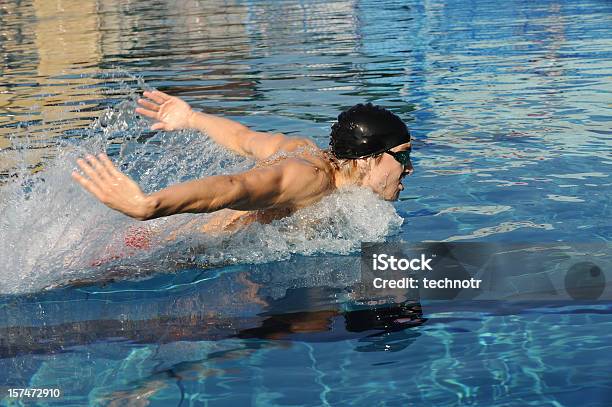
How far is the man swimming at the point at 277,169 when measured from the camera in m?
4.13

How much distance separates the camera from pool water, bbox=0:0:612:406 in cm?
388

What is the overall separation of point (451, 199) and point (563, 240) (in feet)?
4.19

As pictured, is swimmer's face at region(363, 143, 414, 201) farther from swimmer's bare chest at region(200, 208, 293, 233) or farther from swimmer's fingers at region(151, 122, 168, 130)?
swimmer's fingers at region(151, 122, 168, 130)

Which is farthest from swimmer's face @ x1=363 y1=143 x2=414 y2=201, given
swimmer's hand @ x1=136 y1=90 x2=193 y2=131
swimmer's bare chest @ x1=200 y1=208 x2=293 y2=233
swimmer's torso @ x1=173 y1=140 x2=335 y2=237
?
swimmer's hand @ x1=136 y1=90 x2=193 y2=131

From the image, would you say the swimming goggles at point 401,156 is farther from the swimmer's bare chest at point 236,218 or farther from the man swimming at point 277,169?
the swimmer's bare chest at point 236,218

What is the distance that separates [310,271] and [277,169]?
32.6 inches

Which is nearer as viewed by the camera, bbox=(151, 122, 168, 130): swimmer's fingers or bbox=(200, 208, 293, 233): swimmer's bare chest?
bbox=(200, 208, 293, 233): swimmer's bare chest

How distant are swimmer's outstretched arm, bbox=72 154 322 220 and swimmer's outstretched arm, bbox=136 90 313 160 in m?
0.83

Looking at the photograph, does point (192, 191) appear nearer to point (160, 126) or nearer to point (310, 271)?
point (310, 271)

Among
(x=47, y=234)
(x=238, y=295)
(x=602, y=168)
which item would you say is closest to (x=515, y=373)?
(x=238, y=295)

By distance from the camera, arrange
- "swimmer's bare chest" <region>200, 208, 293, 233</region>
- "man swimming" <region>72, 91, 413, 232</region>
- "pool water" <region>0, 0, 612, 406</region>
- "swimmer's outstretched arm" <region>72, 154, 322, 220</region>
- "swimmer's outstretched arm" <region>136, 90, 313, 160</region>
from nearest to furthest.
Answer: "pool water" <region>0, 0, 612, 406</region> → "swimmer's outstretched arm" <region>72, 154, 322, 220</region> → "man swimming" <region>72, 91, 413, 232</region> → "swimmer's bare chest" <region>200, 208, 293, 233</region> → "swimmer's outstretched arm" <region>136, 90, 313, 160</region>

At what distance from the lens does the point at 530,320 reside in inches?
176

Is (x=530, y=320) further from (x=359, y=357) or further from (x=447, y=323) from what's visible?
(x=359, y=357)

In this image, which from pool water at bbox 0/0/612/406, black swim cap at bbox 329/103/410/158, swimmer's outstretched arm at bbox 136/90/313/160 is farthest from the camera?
swimmer's outstretched arm at bbox 136/90/313/160
